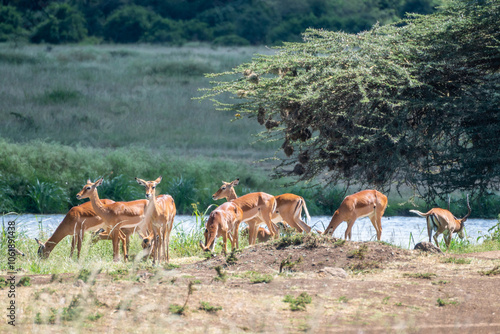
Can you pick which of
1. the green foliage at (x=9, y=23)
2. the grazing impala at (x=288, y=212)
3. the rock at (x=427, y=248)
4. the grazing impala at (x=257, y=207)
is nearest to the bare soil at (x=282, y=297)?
the rock at (x=427, y=248)

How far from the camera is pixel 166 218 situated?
335 inches

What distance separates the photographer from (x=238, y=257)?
26.0ft

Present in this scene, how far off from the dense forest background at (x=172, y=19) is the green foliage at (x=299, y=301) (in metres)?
36.8

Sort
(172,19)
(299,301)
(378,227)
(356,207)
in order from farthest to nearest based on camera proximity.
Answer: (172,19) < (378,227) < (356,207) < (299,301)

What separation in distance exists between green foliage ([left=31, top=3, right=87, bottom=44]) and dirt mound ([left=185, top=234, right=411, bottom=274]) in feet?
126

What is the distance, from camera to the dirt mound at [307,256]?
758 cm

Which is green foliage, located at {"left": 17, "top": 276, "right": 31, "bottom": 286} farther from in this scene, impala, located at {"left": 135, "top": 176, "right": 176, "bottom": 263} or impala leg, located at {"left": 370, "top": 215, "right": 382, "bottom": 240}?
impala leg, located at {"left": 370, "top": 215, "right": 382, "bottom": 240}

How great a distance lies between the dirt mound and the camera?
758 cm

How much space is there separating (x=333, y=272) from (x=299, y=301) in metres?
1.53

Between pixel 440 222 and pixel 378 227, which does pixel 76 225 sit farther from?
pixel 440 222

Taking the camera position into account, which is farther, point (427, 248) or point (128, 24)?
point (128, 24)

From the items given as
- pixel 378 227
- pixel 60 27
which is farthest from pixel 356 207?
pixel 60 27

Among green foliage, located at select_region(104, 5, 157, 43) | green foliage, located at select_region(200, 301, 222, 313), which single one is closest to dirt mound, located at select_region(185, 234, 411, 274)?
green foliage, located at select_region(200, 301, 222, 313)

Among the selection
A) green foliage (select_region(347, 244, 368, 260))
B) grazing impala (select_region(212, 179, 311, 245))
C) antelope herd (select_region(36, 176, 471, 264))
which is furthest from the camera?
grazing impala (select_region(212, 179, 311, 245))
